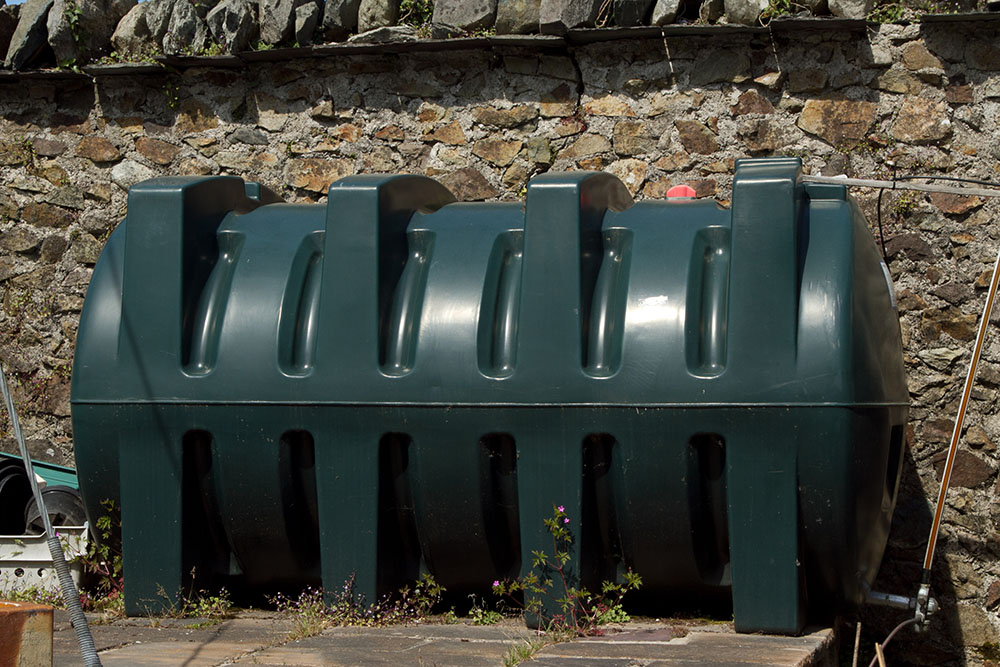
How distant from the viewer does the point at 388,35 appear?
494cm

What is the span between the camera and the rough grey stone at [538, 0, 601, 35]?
4.69 m

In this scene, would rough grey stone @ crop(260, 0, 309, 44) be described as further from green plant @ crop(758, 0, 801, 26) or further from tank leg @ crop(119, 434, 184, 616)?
tank leg @ crop(119, 434, 184, 616)

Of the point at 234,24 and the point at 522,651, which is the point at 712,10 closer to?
the point at 234,24

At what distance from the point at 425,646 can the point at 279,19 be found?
3.28 meters

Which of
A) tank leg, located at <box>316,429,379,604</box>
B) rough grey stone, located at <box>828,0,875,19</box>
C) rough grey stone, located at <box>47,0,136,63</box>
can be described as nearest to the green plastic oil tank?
tank leg, located at <box>316,429,379,604</box>

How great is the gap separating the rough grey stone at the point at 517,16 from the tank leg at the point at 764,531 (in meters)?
2.57

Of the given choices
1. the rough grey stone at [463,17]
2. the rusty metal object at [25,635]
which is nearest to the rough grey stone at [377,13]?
the rough grey stone at [463,17]

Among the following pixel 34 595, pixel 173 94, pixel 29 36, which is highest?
pixel 29 36

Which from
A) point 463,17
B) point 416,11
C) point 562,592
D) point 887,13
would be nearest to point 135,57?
point 416,11

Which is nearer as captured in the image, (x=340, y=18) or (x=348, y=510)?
(x=348, y=510)

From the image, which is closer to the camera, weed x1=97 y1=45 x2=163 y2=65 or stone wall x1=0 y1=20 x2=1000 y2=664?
stone wall x1=0 y1=20 x2=1000 y2=664

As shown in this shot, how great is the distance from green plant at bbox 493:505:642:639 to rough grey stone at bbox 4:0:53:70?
383 cm

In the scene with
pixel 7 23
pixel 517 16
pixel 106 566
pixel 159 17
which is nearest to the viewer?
pixel 106 566

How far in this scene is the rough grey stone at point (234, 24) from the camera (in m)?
5.09
